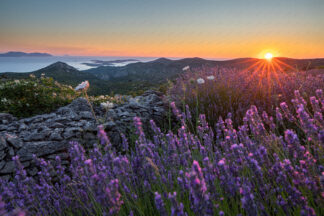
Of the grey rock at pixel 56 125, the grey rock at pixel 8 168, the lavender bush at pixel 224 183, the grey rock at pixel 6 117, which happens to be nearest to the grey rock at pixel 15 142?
the grey rock at pixel 8 168

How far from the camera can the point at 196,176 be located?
796 millimetres

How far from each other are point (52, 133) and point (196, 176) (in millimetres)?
2878

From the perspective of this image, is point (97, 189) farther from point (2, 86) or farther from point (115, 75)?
point (115, 75)

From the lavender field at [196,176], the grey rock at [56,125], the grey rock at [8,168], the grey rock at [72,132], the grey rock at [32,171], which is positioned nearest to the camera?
the lavender field at [196,176]

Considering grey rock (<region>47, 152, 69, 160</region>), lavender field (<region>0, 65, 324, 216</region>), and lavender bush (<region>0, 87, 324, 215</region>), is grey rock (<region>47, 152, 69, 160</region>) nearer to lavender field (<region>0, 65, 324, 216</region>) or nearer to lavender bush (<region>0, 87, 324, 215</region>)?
lavender field (<region>0, 65, 324, 216</region>)

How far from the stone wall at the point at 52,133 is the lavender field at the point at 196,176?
0.50 meters

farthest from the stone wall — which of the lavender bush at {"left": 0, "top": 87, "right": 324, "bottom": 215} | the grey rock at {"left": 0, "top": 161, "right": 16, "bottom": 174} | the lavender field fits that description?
the lavender bush at {"left": 0, "top": 87, "right": 324, "bottom": 215}

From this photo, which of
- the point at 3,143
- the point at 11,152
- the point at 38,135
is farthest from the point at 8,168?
the point at 38,135

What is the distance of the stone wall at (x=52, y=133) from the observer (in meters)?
2.71

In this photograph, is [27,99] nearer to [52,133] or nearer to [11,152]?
[52,133]

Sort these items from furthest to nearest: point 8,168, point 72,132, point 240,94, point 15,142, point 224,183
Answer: point 240,94
point 72,132
point 15,142
point 8,168
point 224,183

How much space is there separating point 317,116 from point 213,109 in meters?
2.63

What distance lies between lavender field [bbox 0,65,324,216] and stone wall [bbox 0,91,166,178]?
0.50 m

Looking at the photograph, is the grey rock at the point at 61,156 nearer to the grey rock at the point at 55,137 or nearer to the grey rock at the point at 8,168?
the grey rock at the point at 55,137
